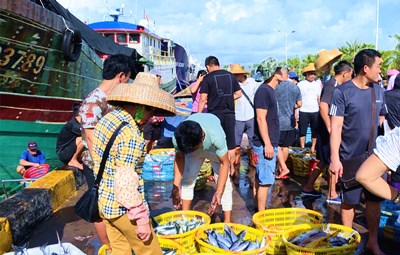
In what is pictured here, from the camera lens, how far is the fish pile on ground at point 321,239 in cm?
353

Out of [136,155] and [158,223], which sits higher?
[136,155]

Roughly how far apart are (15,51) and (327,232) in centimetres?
577

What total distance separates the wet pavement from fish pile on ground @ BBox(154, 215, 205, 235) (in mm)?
835

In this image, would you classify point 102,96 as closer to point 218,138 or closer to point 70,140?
point 218,138

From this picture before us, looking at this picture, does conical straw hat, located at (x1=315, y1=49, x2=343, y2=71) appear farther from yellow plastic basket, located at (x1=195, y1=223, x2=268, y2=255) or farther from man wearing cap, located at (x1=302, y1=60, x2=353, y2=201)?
yellow plastic basket, located at (x1=195, y1=223, x2=268, y2=255)

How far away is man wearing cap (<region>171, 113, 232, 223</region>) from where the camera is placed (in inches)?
141

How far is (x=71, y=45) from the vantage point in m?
8.13

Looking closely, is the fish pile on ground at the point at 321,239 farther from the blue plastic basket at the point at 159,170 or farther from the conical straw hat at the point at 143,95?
the blue plastic basket at the point at 159,170

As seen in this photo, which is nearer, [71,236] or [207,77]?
[71,236]

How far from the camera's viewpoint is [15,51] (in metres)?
6.72

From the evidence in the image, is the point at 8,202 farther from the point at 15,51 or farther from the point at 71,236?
the point at 15,51

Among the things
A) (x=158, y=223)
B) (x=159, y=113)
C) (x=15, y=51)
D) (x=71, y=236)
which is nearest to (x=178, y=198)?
(x=158, y=223)

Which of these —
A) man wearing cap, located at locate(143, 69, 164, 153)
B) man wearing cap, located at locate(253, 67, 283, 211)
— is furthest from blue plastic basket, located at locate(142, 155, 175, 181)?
man wearing cap, located at locate(253, 67, 283, 211)

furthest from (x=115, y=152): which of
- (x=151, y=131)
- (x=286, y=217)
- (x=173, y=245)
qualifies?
(x=151, y=131)
